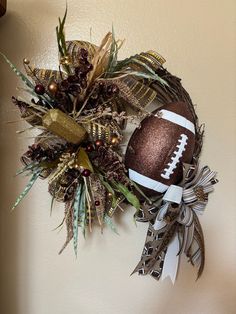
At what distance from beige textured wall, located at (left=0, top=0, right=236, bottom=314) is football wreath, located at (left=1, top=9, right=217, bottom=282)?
73mm

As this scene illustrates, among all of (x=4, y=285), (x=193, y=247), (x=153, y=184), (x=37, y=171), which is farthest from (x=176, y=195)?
(x=4, y=285)

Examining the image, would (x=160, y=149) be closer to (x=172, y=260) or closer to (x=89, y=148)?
(x=89, y=148)

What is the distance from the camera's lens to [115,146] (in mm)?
905

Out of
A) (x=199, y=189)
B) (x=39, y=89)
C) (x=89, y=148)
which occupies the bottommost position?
(x=199, y=189)

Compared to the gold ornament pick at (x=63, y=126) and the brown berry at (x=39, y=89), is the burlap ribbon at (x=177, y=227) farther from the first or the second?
the brown berry at (x=39, y=89)

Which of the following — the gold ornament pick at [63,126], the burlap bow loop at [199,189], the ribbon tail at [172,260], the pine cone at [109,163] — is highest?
the gold ornament pick at [63,126]

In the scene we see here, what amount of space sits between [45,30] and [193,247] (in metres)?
0.68

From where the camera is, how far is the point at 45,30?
1058 mm

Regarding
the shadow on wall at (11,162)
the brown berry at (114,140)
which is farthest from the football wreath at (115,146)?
the shadow on wall at (11,162)

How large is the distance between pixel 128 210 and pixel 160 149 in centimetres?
21

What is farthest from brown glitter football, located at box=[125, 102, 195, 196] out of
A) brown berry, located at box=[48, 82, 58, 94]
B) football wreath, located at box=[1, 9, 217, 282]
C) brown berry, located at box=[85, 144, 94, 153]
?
brown berry, located at box=[48, 82, 58, 94]

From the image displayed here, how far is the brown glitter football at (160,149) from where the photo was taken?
906 mm

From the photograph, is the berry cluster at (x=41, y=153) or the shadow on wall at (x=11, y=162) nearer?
the berry cluster at (x=41, y=153)

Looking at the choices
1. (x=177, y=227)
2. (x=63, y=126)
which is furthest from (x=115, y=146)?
(x=177, y=227)
